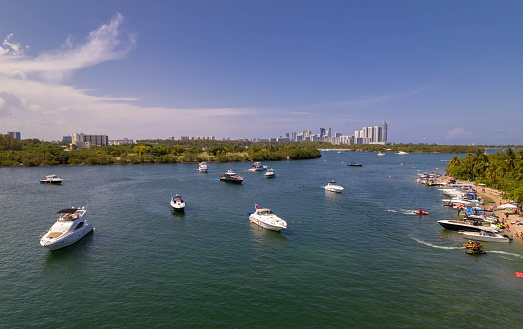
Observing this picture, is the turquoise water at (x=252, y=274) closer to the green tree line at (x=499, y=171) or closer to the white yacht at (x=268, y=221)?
the white yacht at (x=268, y=221)

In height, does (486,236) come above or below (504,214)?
below

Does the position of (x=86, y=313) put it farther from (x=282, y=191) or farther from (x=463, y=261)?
(x=282, y=191)

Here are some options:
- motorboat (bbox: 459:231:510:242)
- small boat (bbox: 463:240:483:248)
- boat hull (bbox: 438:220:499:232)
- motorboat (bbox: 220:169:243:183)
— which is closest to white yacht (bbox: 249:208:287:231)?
small boat (bbox: 463:240:483:248)

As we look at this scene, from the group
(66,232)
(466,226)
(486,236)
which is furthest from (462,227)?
(66,232)

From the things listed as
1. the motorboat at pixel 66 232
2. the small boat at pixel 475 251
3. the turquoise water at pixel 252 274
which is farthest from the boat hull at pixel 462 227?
the motorboat at pixel 66 232

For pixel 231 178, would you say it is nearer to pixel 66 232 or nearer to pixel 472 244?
pixel 66 232

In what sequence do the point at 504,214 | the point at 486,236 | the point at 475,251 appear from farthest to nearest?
the point at 504,214 < the point at 486,236 < the point at 475,251

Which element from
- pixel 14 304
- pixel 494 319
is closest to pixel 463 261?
pixel 494 319
